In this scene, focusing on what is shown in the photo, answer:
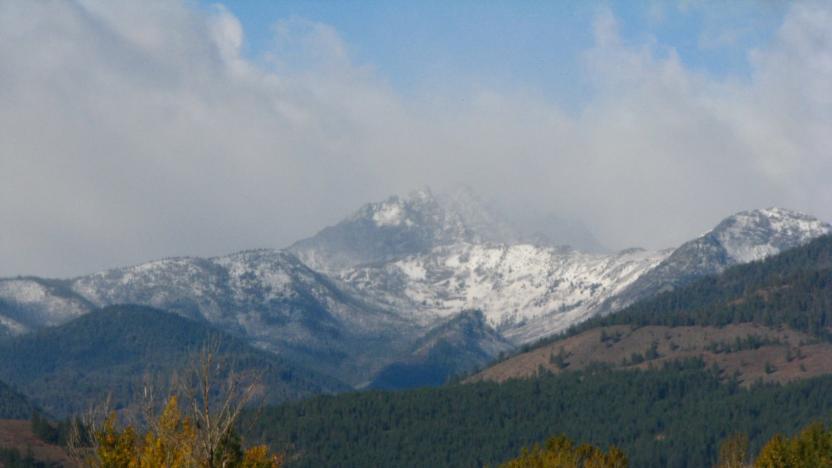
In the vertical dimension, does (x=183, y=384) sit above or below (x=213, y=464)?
above

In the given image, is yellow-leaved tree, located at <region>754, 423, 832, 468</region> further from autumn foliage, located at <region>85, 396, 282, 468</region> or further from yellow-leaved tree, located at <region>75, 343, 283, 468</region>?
autumn foliage, located at <region>85, 396, 282, 468</region>

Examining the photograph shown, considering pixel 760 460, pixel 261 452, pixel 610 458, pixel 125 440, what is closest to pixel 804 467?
pixel 760 460

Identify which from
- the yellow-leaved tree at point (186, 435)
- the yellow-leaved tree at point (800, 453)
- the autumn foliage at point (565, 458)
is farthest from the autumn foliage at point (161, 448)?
the yellow-leaved tree at point (800, 453)

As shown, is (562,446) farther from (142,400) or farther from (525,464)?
(142,400)

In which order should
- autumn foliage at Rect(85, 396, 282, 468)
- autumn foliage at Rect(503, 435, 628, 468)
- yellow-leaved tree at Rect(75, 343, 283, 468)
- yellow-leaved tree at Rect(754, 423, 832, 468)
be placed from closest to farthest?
yellow-leaved tree at Rect(75, 343, 283, 468), autumn foliage at Rect(85, 396, 282, 468), autumn foliage at Rect(503, 435, 628, 468), yellow-leaved tree at Rect(754, 423, 832, 468)

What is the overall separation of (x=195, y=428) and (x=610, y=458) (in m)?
117

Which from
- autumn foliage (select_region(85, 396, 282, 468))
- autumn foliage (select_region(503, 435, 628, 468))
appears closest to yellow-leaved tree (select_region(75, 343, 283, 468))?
autumn foliage (select_region(85, 396, 282, 468))

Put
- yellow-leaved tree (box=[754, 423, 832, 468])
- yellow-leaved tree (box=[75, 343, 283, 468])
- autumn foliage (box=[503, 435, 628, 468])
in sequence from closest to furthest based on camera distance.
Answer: yellow-leaved tree (box=[75, 343, 283, 468]) < autumn foliage (box=[503, 435, 628, 468]) < yellow-leaved tree (box=[754, 423, 832, 468])

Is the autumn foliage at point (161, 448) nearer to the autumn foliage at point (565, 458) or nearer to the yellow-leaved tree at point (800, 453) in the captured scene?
the autumn foliage at point (565, 458)

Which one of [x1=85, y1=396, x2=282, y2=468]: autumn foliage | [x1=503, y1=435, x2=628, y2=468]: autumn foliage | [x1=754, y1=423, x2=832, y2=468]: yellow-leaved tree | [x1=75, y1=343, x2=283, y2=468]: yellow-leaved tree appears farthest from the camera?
[x1=754, y1=423, x2=832, y2=468]: yellow-leaved tree

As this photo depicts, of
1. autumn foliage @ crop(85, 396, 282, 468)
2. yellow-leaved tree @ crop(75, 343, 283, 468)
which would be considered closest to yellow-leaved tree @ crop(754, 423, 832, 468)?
yellow-leaved tree @ crop(75, 343, 283, 468)

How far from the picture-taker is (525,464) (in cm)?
17225

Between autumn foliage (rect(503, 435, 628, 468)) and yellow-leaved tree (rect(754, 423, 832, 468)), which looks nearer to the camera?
autumn foliage (rect(503, 435, 628, 468))

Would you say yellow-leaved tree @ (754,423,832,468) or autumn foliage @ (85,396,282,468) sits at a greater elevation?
autumn foliage @ (85,396,282,468)
